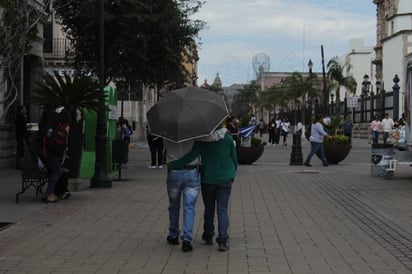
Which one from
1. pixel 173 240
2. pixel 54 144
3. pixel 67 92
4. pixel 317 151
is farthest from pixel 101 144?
pixel 317 151

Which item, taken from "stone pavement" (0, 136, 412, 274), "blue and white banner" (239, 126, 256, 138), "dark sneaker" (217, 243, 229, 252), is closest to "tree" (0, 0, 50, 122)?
"stone pavement" (0, 136, 412, 274)

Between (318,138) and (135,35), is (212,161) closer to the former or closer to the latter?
→ (135,35)

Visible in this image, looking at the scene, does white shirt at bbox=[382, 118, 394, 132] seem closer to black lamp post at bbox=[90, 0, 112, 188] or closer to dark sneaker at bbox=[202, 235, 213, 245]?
black lamp post at bbox=[90, 0, 112, 188]

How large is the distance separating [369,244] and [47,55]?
31091mm

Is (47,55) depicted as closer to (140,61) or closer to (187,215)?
(140,61)

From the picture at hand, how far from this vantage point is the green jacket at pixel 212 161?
7.97m

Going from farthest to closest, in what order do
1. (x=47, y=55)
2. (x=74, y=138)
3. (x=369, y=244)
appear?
1. (x=47, y=55)
2. (x=74, y=138)
3. (x=369, y=244)

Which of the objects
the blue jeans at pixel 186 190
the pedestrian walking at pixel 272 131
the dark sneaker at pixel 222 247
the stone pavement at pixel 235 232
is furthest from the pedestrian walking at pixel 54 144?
the pedestrian walking at pixel 272 131

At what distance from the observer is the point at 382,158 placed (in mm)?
17797

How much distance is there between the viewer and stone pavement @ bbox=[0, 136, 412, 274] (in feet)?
24.0

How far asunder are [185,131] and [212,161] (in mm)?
552

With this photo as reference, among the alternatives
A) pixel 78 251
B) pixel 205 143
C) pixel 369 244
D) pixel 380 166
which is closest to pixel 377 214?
pixel 369 244

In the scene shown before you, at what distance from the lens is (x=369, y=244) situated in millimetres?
8609

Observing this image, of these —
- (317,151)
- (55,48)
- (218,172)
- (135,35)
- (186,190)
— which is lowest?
(317,151)
